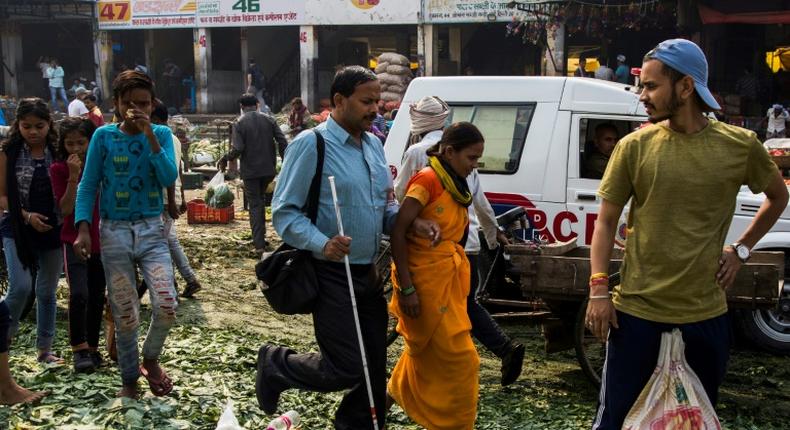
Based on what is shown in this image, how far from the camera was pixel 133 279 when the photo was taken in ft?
16.4

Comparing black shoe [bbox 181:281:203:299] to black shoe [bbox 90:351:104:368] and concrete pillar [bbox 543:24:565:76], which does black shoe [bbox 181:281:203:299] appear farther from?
concrete pillar [bbox 543:24:565:76]

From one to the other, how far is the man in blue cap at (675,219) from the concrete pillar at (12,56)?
34670 mm

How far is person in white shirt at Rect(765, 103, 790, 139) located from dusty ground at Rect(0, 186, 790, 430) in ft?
41.8

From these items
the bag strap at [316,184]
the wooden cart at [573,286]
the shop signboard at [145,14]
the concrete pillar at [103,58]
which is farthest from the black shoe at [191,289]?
the concrete pillar at [103,58]

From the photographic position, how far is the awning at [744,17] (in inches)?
743

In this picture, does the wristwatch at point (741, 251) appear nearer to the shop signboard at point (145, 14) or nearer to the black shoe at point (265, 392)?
the black shoe at point (265, 392)

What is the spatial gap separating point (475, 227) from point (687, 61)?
2893 millimetres

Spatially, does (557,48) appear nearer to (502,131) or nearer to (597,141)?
(502,131)

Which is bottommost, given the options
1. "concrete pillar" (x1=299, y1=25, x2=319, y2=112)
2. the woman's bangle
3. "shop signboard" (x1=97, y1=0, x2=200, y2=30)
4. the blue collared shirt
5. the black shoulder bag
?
the woman's bangle

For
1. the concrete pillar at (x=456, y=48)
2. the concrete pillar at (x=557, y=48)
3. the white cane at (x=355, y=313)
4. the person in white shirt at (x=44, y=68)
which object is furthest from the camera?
the person in white shirt at (x=44, y=68)

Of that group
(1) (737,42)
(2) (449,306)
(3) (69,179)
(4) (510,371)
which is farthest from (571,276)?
(1) (737,42)

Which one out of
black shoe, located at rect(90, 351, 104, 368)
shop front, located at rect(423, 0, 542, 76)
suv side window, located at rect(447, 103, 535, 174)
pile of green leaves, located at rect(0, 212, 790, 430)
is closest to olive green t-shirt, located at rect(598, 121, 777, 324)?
pile of green leaves, located at rect(0, 212, 790, 430)

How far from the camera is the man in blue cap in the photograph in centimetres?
341

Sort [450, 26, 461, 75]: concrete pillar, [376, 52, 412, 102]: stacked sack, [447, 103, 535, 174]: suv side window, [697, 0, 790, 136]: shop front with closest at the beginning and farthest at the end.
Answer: [447, 103, 535, 174]: suv side window → [697, 0, 790, 136]: shop front → [376, 52, 412, 102]: stacked sack → [450, 26, 461, 75]: concrete pillar
